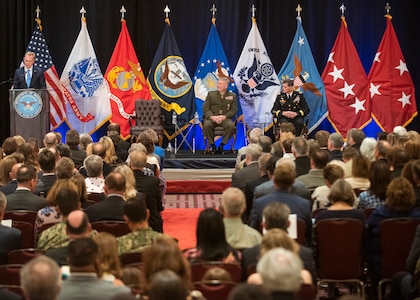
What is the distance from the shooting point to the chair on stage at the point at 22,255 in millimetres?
5473

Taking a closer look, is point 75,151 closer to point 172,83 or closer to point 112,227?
point 112,227

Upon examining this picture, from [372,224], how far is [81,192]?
253 cm

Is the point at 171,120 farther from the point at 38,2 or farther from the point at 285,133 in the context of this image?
the point at 285,133

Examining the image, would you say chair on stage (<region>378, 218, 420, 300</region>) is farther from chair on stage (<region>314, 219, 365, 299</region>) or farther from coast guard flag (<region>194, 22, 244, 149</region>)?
coast guard flag (<region>194, 22, 244, 149</region>)

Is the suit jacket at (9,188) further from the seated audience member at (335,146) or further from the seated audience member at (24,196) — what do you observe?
the seated audience member at (335,146)

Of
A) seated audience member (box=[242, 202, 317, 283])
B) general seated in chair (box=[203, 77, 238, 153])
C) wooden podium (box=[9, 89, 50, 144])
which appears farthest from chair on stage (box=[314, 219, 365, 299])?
wooden podium (box=[9, 89, 50, 144])

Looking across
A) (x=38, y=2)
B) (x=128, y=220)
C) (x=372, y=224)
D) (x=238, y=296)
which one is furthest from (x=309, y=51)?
(x=238, y=296)

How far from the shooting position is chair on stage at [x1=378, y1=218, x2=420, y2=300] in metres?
6.25

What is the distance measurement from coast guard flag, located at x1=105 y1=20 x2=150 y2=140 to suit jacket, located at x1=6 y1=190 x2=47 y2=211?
29.0ft

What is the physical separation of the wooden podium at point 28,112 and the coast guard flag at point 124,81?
6.09 feet

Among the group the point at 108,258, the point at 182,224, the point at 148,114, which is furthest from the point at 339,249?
the point at 148,114

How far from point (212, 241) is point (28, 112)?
32.5 feet

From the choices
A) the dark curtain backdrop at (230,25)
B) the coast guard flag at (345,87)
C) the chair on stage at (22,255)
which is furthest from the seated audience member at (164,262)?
the dark curtain backdrop at (230,25)

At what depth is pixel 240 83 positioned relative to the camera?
16141 mm
